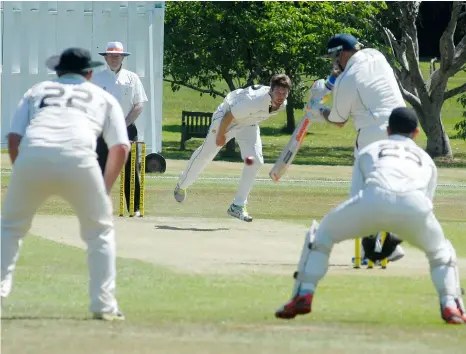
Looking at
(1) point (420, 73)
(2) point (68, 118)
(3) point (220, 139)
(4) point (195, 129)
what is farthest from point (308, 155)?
(2) point (68, 118)

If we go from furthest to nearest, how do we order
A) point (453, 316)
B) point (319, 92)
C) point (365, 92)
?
point (319, 92) → point (365, 92) → point (453, 316)

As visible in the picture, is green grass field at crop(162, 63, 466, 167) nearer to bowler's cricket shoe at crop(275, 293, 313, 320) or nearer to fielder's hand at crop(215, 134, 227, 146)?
fielder's hand at crop(215, 134, 227, 146)

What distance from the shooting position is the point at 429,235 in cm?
823

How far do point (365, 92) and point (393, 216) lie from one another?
10.0ft

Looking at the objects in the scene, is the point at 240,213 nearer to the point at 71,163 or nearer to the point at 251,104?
the point at 251,104

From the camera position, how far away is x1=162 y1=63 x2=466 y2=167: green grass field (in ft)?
106

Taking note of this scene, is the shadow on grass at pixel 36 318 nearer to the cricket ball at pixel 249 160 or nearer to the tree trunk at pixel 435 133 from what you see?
the cricket ball at pixel 249 160

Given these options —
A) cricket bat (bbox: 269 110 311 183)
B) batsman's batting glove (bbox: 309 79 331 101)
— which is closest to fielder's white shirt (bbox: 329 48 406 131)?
batsman's batting glove (bbox: 309 79 331 101)

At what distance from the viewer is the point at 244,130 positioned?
15.3m

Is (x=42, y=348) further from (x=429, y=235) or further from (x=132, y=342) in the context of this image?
(x=429, y=235)

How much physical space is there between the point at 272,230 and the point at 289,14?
57.4 ft

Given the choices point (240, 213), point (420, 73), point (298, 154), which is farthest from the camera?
point (298, 154)

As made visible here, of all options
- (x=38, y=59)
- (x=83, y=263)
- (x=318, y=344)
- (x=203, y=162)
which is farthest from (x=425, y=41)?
(x=318, y=344)

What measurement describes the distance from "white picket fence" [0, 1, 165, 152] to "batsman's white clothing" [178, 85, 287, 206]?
9.70 meters
